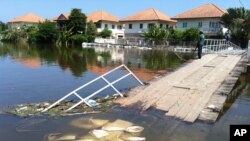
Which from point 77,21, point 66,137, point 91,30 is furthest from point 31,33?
point 66,137

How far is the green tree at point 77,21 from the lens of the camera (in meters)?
61.6

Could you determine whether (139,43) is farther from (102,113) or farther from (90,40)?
(102,113)

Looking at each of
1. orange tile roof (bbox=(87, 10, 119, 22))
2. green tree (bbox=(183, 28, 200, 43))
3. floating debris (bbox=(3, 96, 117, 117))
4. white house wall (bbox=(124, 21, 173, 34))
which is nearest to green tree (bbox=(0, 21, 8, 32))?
orange tile roof (bbox=(87, 10, 119, 22))

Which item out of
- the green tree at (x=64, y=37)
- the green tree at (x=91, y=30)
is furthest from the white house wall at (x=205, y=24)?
the green tree at (x=64, y=37)

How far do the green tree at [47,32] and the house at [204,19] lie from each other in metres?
22.5

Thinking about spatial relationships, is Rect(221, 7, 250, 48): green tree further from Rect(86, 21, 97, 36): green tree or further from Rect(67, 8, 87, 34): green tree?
Rect(67, 8, 87, 34): green tree

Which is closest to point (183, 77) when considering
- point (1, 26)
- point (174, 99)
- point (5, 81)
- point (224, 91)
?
point (224, 91)

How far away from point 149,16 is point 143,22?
153 centimetres

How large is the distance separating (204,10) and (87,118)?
5143cm

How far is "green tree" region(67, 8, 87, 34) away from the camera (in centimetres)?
6156

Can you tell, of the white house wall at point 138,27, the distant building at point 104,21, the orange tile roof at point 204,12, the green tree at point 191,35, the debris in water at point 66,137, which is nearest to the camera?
the debris in water at point 66,137

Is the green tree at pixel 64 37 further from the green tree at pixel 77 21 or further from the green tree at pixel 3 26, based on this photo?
the green tree at pixel 3 26

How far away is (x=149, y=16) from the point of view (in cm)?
6372

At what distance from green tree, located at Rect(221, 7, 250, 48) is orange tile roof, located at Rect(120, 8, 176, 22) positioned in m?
15.1
